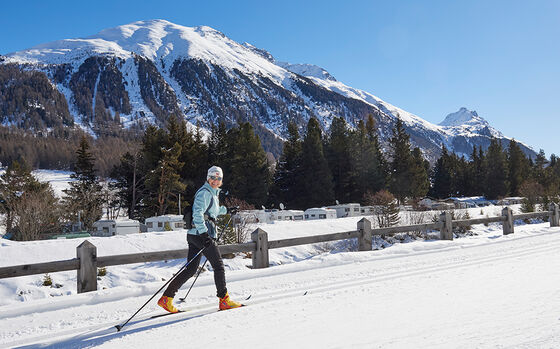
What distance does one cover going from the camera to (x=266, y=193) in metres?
46.7

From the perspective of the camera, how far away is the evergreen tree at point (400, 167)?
5519 cm

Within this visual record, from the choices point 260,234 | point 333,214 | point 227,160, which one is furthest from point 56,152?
point 260,234

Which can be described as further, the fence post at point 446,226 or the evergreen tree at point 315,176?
the evergreen tree at point 315,176

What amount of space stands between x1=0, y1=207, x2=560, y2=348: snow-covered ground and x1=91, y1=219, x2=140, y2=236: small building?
2899 cm

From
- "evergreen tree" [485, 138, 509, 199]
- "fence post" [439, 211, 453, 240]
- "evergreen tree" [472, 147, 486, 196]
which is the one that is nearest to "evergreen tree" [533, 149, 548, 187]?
"evergreen tree" [485, 138, 509, 199]

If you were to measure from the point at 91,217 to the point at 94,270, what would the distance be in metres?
33.4

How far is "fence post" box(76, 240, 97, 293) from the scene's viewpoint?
6.53 metres

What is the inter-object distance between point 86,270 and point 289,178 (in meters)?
46.3

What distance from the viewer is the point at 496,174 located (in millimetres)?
71500

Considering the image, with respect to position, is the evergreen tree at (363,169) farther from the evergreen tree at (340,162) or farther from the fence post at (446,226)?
the fence post at (446,226)

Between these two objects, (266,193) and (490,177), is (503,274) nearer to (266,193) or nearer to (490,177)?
(266,193)

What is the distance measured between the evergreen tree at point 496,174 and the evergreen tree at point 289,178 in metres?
39.6

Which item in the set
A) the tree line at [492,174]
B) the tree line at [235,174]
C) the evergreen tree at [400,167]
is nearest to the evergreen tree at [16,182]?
the tree line at [235,174]

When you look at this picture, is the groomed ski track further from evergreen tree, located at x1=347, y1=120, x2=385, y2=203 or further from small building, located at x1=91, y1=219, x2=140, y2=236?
evergreen tree, located at x1=347, y1=120, x2=385, y2=203
